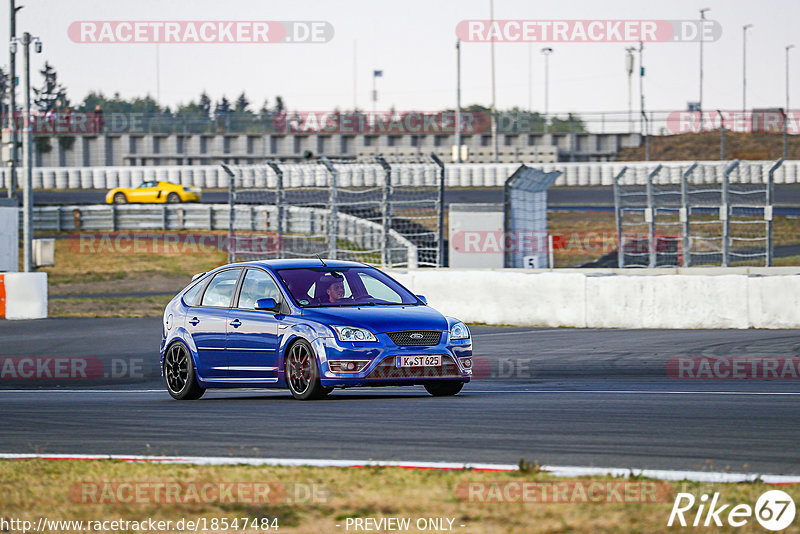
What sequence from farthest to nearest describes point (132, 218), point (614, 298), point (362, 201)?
point (132, 218) → point (362, 201) → point (614, 298)

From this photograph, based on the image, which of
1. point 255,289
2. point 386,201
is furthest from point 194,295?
point 386,201

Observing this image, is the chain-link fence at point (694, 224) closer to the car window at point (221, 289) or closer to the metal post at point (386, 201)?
the metal post at point (386, 201)

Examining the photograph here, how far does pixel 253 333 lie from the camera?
35.7ft

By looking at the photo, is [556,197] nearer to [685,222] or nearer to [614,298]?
[685,222]

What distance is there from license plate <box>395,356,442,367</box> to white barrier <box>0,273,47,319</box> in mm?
12845

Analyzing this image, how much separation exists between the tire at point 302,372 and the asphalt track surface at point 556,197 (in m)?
30.8

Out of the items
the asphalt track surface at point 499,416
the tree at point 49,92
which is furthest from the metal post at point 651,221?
the tree at point 49,92

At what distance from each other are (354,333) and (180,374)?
91.4 inches

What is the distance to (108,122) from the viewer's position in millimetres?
63094

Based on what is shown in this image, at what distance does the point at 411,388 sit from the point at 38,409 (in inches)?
146

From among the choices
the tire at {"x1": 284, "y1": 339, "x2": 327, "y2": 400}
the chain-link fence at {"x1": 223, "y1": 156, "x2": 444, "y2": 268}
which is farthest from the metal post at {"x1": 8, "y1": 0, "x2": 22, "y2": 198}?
the tire at {"x1": 284, "y1": 339, "x2": 327, "y2": 400}

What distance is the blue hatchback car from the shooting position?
10.1 metres

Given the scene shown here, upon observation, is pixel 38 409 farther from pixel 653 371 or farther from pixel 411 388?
pixel 653 371

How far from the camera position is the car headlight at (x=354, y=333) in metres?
10.1
